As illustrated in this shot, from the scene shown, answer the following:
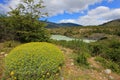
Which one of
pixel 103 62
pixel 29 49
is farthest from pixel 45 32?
pixel 29 49

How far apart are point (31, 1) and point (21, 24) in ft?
4.42

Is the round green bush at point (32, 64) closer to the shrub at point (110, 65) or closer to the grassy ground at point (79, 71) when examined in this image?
the grassy ground at point (79, 71)

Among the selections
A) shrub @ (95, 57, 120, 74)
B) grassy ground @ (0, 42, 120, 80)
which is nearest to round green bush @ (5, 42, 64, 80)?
grassy ground @ (0, 42, 120, 80)

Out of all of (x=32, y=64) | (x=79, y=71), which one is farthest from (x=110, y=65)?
(x=32, y=64)

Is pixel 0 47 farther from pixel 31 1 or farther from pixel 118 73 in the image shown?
pixel 118 73

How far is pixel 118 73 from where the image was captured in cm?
675

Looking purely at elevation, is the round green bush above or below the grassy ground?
above

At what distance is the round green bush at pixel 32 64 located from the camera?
453cm

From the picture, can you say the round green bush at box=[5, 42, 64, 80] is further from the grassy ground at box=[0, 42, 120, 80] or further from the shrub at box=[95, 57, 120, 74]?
the shrub at box=[95, 57, 120, 74]

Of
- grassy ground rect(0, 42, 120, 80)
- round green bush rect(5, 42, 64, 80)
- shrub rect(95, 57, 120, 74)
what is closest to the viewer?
round green bush rect(5, 42, 64, 80)

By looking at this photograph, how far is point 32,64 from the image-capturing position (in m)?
4.58

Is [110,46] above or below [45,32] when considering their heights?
below

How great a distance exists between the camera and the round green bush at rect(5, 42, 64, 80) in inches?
178

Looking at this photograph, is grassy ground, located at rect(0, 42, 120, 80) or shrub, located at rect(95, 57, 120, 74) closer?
grassy ground, located at rect(0, 42, 120, 80)
